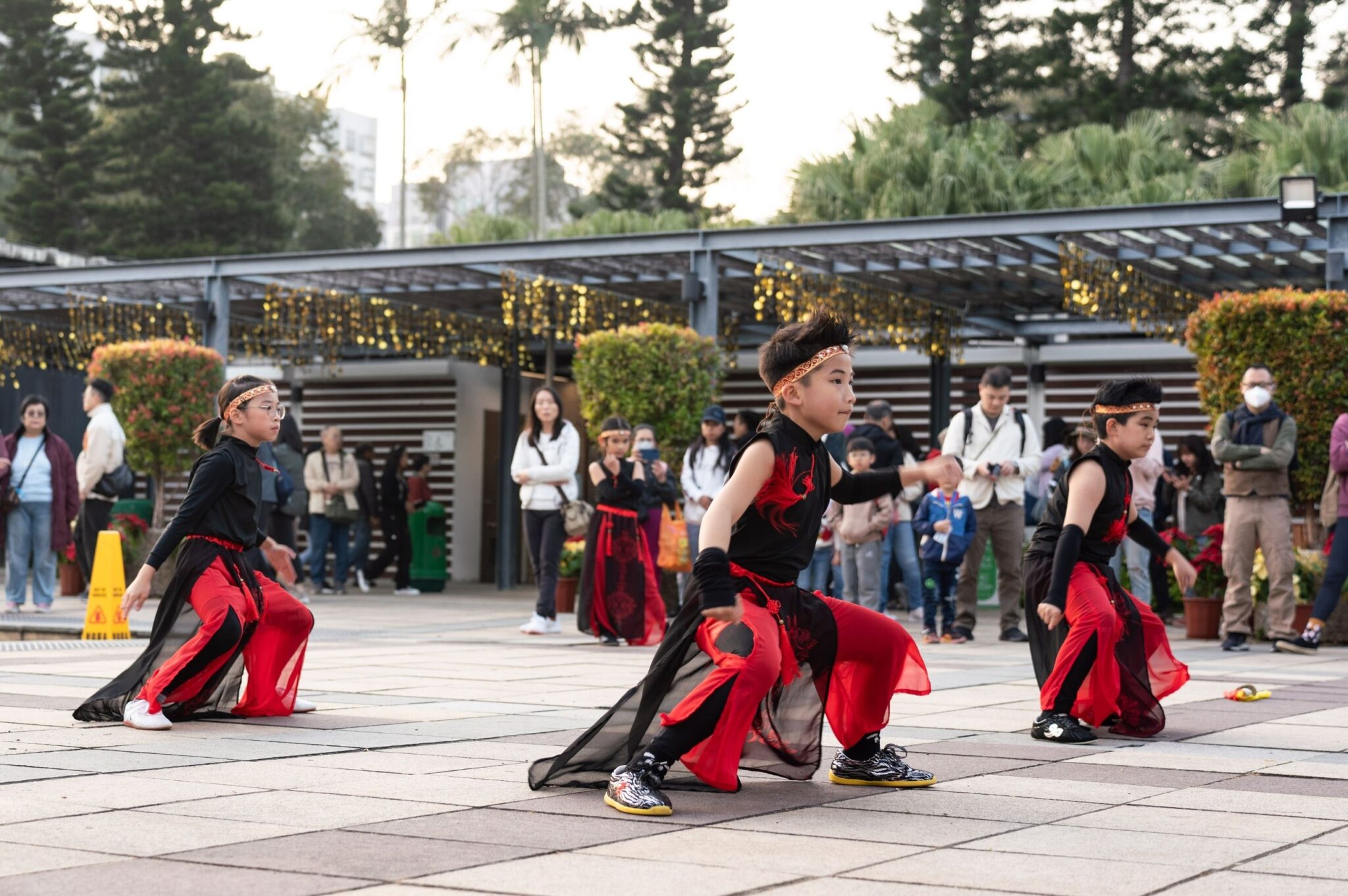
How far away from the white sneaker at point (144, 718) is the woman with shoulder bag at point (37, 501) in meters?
7.89

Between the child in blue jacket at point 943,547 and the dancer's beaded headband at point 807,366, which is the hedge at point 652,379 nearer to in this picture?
the child in blue jacket at point 943,547

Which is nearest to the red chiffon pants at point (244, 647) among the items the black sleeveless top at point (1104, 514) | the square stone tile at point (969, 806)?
the square stone tile at point (969, 806)

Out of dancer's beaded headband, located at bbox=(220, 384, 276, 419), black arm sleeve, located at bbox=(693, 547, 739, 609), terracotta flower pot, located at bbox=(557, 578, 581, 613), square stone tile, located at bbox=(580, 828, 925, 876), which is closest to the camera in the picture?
square stone tile, located at bbox=(580, 828, 925, 876)

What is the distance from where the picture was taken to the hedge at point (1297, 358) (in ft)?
40.3

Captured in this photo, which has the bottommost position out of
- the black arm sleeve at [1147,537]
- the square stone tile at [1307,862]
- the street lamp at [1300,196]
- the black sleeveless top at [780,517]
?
the square stone tile at [1307,862]

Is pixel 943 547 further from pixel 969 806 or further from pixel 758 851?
pixel 758 851

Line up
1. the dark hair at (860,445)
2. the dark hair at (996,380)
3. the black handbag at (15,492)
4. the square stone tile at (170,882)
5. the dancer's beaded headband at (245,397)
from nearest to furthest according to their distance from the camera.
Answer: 1. the square stone tile at (170,882)
2. the dancer's beaded headband at (245,397)
3. the dark hair at (996,380)
4. the dark hair at (860,445)
5. the black handbag at (15,492)

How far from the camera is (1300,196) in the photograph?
14.0 m

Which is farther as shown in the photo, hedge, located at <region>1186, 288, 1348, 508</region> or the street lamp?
the street lamp

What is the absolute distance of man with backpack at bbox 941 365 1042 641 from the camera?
12.3 metres

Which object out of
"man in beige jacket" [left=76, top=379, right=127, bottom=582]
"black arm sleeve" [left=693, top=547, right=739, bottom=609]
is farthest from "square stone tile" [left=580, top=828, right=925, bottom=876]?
"man in beige jacket" [left=76, top=379, right=127, bottom=582]

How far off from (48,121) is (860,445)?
3525 centimetres

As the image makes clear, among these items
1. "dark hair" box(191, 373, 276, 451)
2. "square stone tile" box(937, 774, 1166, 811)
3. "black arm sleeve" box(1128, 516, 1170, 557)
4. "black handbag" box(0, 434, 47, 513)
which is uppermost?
"dark hair" box(191, 373, 276, 451)

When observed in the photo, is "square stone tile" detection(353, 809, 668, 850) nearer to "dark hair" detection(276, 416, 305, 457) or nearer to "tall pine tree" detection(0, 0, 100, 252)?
"dark hair" detection(276, 416, 305, 457)
